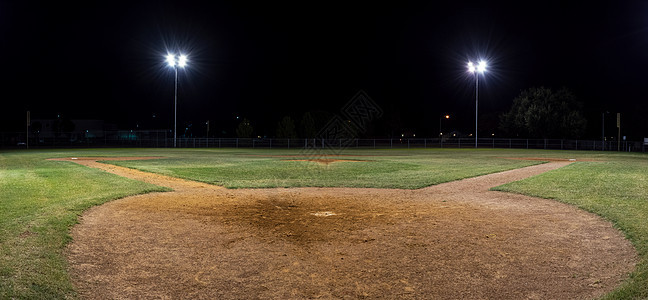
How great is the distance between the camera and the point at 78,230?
7.13 m

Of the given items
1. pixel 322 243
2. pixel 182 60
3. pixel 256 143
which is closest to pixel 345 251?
pixel 322 243

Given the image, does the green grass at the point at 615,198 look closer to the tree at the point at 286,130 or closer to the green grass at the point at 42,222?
the green grass at the point at 42,222

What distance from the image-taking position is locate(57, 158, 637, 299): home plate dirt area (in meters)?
4.66

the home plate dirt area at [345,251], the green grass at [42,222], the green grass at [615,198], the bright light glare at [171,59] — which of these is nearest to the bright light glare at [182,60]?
the bright light glare at [171,59]

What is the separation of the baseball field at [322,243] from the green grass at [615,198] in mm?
36

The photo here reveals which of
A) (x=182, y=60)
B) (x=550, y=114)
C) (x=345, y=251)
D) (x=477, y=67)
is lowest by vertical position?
(x=345, y=251)

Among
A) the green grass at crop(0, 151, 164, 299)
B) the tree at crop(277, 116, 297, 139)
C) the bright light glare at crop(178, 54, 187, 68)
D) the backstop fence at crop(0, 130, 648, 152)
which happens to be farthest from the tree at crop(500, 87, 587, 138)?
the green grass at crop(0, 151, 164, 299)

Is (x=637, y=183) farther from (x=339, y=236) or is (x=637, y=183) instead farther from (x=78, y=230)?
(x=78, y=230)

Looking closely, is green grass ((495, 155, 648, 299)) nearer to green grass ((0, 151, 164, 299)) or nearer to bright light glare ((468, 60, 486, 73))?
green grass ((0, 151, 164, 299))

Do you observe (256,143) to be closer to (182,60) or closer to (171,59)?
(182,60)

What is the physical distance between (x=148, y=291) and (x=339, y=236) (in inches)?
122

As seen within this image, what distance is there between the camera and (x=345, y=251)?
6.02 m

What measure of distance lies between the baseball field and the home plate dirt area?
0.02 meters

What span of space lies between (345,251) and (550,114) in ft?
207
